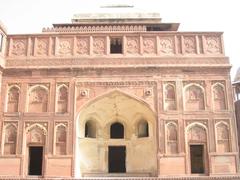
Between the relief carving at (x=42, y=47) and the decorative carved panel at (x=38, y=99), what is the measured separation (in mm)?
1313

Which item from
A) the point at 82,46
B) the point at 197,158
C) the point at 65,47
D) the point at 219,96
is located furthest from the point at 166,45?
the point at 197,158

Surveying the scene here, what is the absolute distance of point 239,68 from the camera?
55.5ft

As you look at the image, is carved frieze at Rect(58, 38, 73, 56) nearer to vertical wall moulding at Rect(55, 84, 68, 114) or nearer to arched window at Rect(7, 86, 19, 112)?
vertical wall moulding at Rect(55, 84, 68, 114)

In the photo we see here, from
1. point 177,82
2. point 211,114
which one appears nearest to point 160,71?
point 177,82

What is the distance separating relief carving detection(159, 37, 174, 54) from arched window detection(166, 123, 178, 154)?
2725mm

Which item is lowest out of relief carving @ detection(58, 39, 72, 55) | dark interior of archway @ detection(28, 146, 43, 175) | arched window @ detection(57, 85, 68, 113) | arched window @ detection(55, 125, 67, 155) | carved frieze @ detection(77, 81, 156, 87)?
dark interior of archway @ detection(28, 146, 43, 175)

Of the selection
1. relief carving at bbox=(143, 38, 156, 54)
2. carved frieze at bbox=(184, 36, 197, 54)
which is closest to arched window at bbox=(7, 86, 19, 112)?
relief carving at bbox=(143, 38, 156, 54)

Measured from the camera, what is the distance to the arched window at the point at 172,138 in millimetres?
11102

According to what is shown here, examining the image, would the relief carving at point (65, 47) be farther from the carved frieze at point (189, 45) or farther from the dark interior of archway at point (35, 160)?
the carved frieze at point (189, 45)

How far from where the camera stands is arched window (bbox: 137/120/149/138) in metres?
12.6

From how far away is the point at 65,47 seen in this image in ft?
40.0

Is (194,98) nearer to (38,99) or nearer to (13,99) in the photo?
(38,99)

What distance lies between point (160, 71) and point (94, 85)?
8.00 feet

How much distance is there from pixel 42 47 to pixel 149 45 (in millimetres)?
4008
